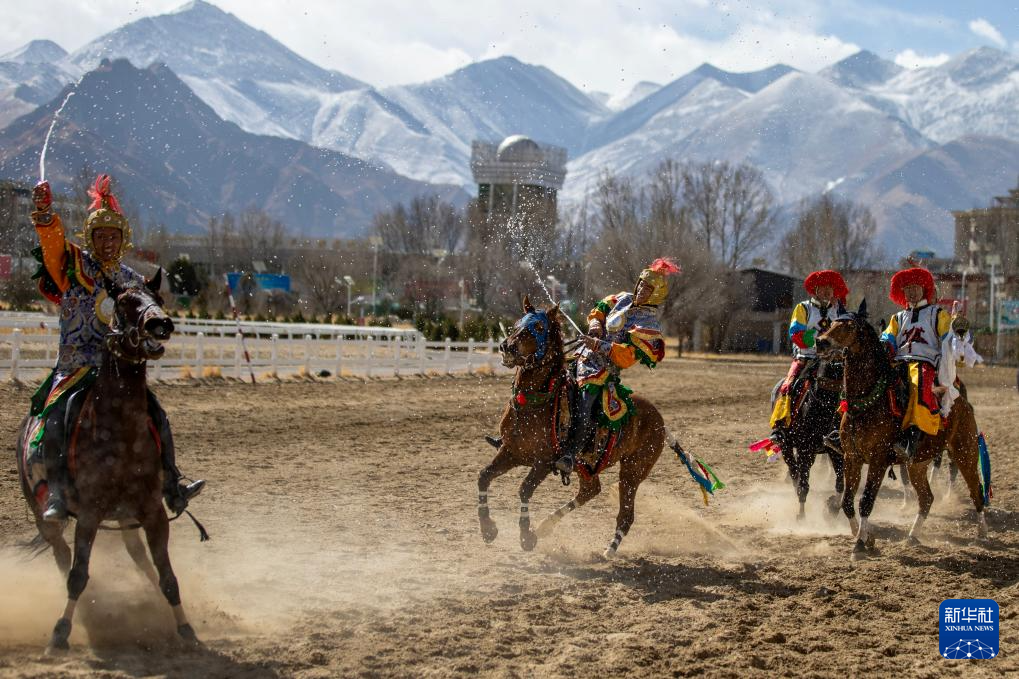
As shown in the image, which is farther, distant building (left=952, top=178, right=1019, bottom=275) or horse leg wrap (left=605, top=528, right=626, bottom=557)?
distant building (left=952, top=178, right=1019, bottom=275)

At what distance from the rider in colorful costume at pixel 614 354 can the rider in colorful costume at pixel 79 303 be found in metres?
Result: 3.51

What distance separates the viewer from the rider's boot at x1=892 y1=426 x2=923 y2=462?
952 cm

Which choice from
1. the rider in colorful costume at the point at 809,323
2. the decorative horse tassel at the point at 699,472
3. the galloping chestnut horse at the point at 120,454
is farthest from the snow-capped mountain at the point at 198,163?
the galloping chestnut horse at the point at 120,454

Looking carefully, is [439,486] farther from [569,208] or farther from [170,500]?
[569,208]

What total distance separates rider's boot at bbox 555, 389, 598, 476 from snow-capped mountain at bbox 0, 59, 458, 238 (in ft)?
147

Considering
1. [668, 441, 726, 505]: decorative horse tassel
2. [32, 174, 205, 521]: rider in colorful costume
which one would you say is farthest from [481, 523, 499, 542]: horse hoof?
[32, 174, 205, 521]: rider in colorful costume

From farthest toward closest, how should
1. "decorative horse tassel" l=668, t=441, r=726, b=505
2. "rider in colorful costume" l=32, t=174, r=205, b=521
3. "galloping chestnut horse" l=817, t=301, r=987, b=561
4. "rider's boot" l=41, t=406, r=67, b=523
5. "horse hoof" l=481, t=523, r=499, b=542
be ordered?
"decorative horse tassel" l=668, t=441, r=726, b=505
"galloping chestnut horse" l=817, t=301, r=987, b=561
"horse hoof" l=481, t=523, r=499, b=542
"rider in colorful costume" l=32, t=174, r=205, b=521
"rider's boot" l=41, t=406, r=67, b=523

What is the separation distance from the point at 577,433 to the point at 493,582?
1.61m

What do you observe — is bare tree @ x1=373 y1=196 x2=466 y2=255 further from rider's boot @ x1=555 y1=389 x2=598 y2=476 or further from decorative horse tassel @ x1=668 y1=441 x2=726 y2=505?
rider's boot @ x1=555 y1=389 x2=598 y2=476

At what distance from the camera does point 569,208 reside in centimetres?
5841

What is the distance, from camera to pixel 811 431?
11.1 meters

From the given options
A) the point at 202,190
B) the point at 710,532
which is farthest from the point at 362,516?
the point at 202,190

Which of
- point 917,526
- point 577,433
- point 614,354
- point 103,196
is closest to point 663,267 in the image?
point 614,354

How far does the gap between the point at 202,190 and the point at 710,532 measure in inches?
4174
